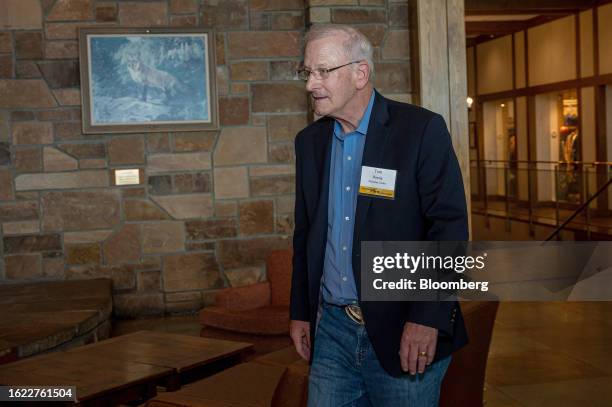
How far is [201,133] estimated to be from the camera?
7203 millimetres

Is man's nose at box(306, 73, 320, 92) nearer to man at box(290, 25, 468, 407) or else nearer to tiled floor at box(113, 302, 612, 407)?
man at box(290, 25, 468, 407)

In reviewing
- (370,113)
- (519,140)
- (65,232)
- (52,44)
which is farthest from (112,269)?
(519,140)

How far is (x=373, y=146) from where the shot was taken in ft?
7.53

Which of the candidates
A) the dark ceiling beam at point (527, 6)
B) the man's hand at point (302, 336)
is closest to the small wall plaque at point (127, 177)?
the man's hand at point (302, 336)

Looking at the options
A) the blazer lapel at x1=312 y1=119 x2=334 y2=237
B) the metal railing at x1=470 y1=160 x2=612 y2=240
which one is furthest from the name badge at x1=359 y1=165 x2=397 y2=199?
the metal railing at x1=470 y1=160 x2=612 y2=240

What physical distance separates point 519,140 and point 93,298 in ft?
41.2

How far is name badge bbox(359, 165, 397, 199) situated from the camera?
7.31 feet

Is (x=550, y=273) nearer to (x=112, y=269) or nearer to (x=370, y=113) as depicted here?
(x=112, y=269)

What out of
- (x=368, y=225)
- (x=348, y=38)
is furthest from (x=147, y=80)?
(x=368, y=225)

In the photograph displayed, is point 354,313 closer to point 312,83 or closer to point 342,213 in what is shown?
point 342,213

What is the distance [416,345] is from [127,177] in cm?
530

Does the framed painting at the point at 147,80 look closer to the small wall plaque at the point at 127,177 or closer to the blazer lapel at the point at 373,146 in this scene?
the small wall plaque at the point at 127,177

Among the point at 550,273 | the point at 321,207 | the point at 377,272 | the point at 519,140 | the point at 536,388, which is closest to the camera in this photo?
the point at 377,272

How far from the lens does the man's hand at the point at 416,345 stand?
7.02ft
